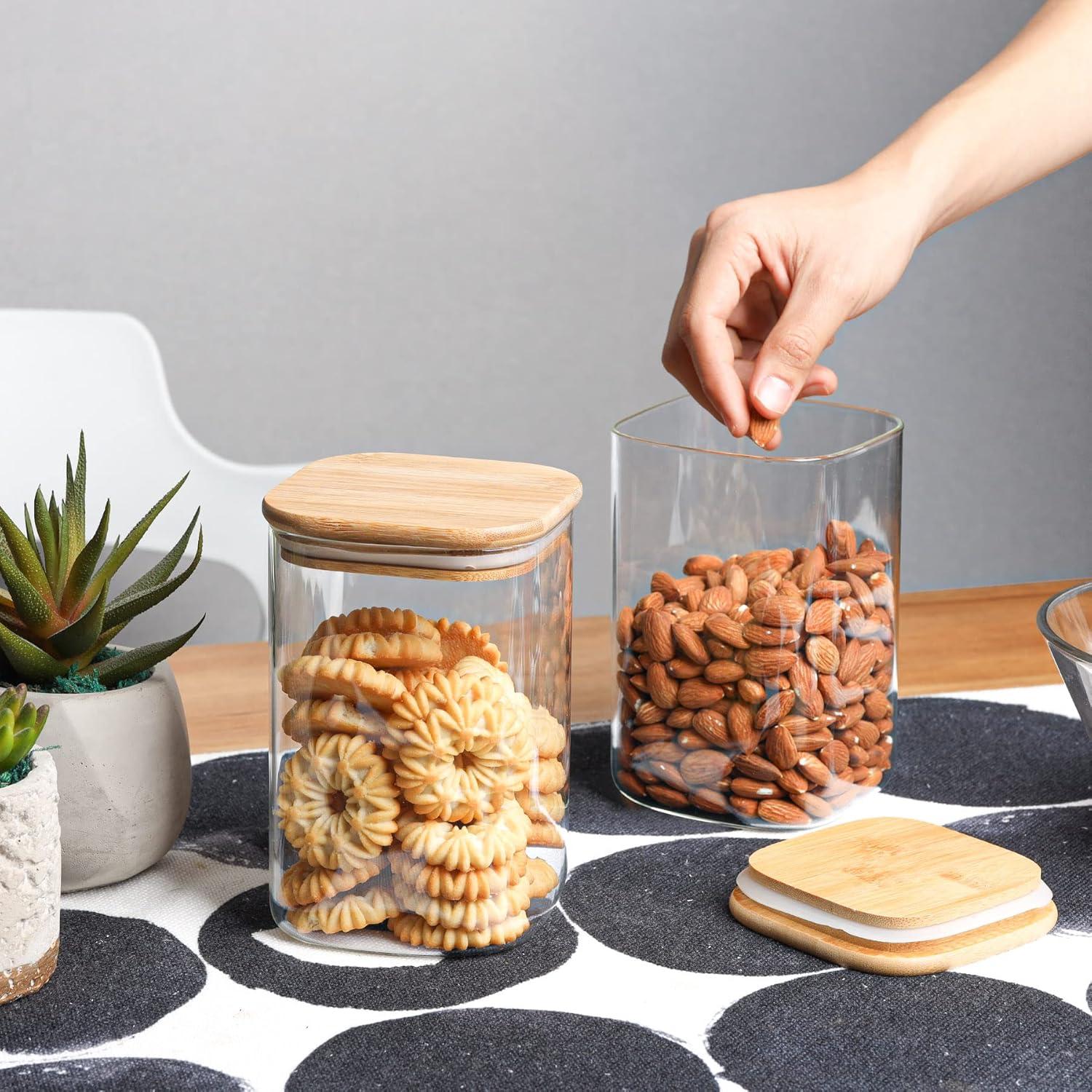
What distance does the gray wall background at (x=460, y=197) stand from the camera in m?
2.43

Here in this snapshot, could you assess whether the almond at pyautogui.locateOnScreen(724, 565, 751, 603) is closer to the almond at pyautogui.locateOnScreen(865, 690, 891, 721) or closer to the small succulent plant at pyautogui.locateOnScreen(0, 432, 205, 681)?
the almond at pyautogui.locateOnScreen(865, 690, 891, 721)

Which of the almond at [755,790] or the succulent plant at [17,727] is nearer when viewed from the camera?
the succulent plant at [17,727]

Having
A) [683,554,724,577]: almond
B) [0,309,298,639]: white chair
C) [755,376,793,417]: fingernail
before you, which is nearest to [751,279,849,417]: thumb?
[755,376,793,417]: fingernail

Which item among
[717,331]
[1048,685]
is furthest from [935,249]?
[717,331]

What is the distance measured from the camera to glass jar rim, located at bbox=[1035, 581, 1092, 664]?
69 cm

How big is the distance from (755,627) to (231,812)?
0.36 m

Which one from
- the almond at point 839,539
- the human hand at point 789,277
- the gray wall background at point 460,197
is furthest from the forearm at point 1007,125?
the gray wall background at point 460,197

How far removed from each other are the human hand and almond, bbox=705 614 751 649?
122 mm

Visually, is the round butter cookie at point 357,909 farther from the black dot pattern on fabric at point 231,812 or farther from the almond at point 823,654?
the almond at point 823,654

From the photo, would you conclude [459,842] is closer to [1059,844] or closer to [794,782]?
[794,782]

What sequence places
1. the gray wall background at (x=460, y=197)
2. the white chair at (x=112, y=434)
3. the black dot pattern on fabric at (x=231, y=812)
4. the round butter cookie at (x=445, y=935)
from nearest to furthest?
the round butter cookie at (x=445, y=935)
the black dot pattern on fabric at (x=231, y=812)
the white chair at (x=112, y=434)
the gray wall background at (x=460, y=197)

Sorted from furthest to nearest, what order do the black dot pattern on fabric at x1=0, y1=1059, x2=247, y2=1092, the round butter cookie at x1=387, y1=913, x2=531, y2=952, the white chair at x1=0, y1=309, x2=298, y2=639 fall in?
1. the white chair at x1=0, y1=309, x2=298, y2=639
2. the round butter cookie at x1=387, y1=913, x2=531, y2=952
3. the black dot pattern on fabric at x1=0, y1=1059, x2=247, y2=1092

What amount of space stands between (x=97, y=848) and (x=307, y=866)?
14 cm

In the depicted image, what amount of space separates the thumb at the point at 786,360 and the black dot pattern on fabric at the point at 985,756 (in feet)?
0.80
